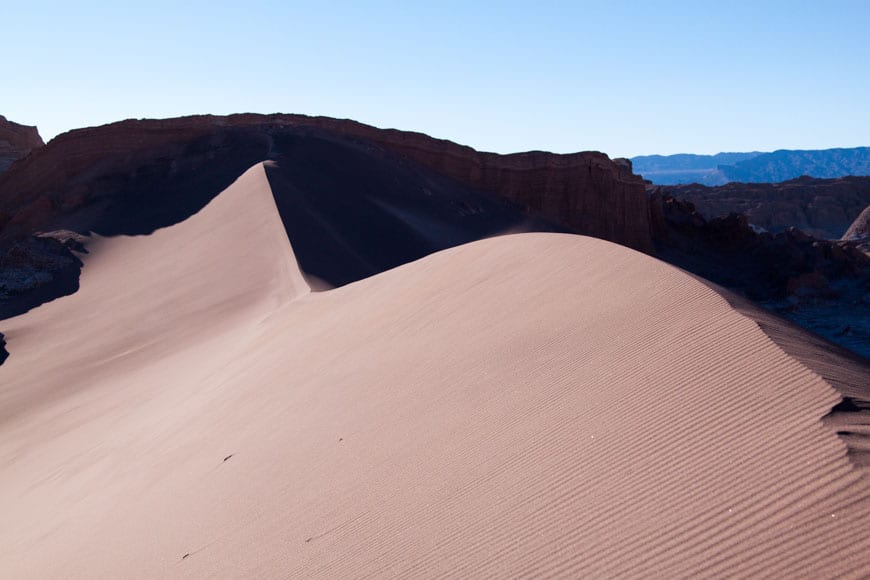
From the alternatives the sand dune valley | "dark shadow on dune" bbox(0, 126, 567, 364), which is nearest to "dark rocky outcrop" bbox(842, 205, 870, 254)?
"dark shadow on dune" bbox(0, 126, 567, 364)

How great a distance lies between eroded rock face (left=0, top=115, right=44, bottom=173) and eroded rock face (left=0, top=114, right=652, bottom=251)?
7.23 m

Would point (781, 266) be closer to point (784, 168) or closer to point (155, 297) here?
point (155, 297)

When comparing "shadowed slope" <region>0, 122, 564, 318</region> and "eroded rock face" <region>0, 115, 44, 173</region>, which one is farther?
"eroded rock face" <region>0, 115, 44, 173</region>

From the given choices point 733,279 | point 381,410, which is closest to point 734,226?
point 733,279

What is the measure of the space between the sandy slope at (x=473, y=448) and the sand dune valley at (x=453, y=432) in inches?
0.7

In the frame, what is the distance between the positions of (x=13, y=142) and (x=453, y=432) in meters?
35.3

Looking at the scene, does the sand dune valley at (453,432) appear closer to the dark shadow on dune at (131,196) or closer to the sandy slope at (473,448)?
the sandy slope at (473,448)

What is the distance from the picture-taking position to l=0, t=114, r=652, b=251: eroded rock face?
27.3 m

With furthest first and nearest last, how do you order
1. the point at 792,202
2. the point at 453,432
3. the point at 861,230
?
the point at 792,202, the point at 861,230, the point at 453,432

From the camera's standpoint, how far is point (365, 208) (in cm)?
2348

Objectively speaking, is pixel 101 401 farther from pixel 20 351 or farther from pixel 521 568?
pixel 521 568

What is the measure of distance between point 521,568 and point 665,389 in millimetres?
1543

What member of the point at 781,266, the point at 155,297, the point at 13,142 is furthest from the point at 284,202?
the point at 13,142

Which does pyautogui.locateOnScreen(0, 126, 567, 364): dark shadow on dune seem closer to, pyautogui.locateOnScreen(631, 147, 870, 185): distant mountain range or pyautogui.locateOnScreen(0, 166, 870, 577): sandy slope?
pyautogui.locateOnScreen(0, 166, 870, 577): sandy slope
